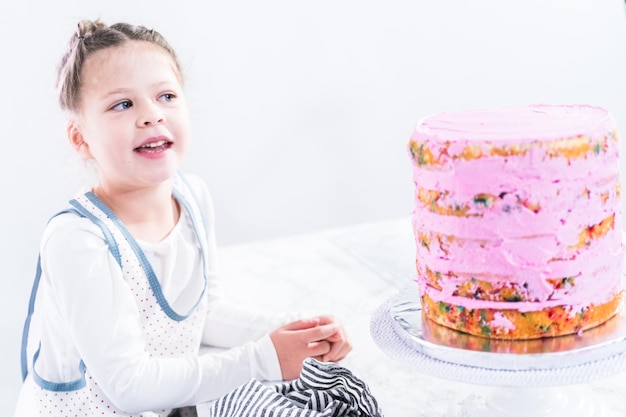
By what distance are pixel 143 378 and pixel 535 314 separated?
559 mm

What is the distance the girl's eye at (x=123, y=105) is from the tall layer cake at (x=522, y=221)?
486 mm

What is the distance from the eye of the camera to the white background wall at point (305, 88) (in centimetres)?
227

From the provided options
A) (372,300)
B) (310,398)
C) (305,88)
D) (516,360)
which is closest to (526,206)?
(516,360)

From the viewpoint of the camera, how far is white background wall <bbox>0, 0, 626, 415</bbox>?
2268 millimetres

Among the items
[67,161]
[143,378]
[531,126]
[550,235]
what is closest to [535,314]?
[550,235]

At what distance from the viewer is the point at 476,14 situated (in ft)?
8.66

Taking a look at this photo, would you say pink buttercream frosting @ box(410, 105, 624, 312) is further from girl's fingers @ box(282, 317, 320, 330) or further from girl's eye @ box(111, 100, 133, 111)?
girl's eye @ box(111, 100, 133, 111)

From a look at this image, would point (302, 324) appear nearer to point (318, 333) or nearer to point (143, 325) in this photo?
point (318, 333)

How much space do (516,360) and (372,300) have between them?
70 centimetres

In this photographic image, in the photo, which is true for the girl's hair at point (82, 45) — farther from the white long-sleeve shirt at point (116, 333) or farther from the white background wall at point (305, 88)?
the white background wall at point (305, 88)

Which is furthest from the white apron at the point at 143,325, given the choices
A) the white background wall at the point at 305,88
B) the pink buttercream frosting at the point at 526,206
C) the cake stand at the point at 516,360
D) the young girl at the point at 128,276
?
the white background wall at the point at 305,88

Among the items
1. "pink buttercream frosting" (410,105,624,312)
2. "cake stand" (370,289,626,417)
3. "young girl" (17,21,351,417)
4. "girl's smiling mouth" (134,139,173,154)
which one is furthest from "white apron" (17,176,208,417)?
"pink buttercream frosting" (410,105,624,312)

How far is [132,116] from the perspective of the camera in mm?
1301

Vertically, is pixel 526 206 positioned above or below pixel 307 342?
above
